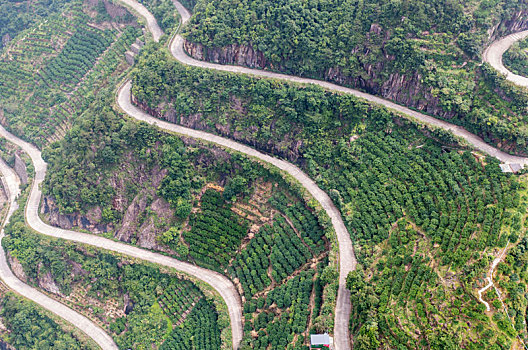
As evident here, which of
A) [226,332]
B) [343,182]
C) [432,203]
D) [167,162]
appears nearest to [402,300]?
[432,203]

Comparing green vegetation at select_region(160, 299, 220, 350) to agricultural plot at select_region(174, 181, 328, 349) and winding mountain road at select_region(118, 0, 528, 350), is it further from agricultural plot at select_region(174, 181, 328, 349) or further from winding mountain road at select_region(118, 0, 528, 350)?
winding mountain road at select_region(118, 0, 528, 350)

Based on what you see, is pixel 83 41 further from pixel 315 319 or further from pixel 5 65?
pixel 315 319

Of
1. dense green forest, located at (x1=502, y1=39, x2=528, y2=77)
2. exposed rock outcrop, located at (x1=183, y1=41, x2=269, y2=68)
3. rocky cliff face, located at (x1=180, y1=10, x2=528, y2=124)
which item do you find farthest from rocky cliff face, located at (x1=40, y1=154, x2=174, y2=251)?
dense green forest, located at (x1=502, y1=39, x2=528, y2=77)

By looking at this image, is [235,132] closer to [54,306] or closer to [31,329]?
[54,306]

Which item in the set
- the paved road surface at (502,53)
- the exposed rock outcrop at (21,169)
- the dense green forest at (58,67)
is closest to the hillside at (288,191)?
the paved road surface at (502,53)

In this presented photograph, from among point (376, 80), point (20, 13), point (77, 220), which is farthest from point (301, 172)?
point (20, 13)

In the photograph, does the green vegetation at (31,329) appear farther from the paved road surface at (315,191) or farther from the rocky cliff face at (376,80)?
the rocky cliff face at (376,80)
